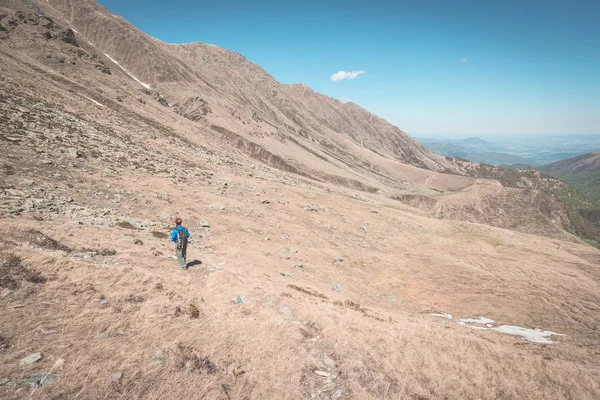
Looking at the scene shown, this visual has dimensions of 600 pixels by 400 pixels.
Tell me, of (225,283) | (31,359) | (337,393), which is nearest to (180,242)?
(225,283)

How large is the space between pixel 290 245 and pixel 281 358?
15.2 meters

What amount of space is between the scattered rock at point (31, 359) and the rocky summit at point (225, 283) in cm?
7

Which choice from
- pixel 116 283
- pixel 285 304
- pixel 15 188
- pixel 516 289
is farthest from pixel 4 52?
pixel 516 289

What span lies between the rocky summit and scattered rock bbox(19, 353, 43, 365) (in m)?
0.07

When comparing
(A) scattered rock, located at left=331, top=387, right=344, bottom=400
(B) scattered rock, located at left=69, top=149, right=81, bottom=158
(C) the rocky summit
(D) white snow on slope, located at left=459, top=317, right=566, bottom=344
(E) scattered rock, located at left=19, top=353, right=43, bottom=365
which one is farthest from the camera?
(B) scattered rock, located at left=69, top=149, right=81, bottom=158

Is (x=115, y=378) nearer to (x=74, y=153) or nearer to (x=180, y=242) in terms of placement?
(x=180, y=242)

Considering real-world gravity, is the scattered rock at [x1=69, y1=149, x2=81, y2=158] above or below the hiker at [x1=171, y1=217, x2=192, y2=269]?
above

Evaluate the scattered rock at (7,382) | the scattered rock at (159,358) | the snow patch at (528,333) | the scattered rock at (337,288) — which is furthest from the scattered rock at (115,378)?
the snow patch at (528,333)

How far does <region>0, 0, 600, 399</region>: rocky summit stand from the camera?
301 inches

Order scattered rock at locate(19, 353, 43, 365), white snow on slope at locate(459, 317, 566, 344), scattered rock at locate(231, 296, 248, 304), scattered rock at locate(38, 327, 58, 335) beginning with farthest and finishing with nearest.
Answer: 1. white snow on slope at locate(459, 317, 566, 344)
2. scattered rock at locate(231, 296, 248, 304)
3. scattered rock at locate(38, 327, 58, 335)
4. scattered rock at locate(19, 353, 43, 365)

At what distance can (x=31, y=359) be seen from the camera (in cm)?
625

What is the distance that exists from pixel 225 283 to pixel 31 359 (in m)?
7.01

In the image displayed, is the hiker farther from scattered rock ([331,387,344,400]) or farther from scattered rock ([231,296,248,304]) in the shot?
scattered rock ([331,387,344,400])

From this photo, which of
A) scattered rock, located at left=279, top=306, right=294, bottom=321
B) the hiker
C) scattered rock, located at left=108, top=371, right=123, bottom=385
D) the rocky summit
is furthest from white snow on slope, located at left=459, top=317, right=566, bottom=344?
scattered rock, located at left=108, top=371, right=123, bottom=385
